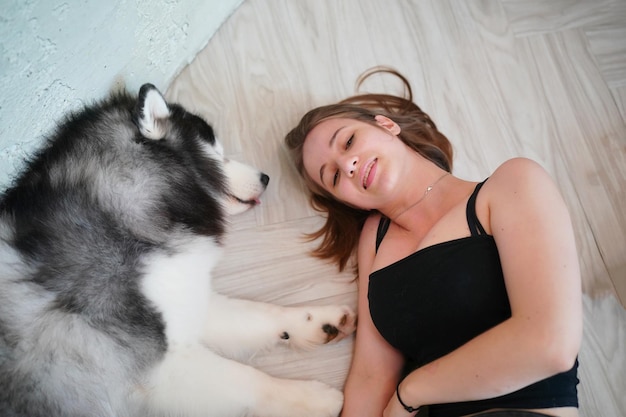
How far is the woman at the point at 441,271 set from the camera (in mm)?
1274

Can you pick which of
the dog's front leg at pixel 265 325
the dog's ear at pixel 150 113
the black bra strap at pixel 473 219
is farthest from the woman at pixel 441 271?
the dog's ear at pixel 150 113

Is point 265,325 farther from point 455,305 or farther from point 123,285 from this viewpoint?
point 455,305

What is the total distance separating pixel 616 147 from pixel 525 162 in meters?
1.04

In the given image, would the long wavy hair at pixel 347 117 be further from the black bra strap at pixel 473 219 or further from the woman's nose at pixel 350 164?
the black bra strap at pixel 473 219

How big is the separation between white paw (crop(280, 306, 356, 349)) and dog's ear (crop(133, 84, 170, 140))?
809mm

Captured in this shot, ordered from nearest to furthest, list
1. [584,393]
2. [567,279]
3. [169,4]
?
[567,279] → [584,393] → [169,4]

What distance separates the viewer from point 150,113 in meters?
1.58

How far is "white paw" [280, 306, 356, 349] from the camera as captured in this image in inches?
70.4

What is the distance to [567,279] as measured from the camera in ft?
4.16

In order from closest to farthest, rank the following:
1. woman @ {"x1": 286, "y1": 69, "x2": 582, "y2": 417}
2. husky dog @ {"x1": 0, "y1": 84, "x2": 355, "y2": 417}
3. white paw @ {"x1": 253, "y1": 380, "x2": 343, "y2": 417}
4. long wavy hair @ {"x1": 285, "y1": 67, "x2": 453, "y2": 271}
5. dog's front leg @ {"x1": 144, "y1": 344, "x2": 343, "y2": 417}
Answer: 1. woman @ {"x1": 286, "y1": 69, "x2": 582, "y2": 417}
2. husky dog @ {"x1": 0, "y1": 84, "x2": 355, "y2": 417}
3. dog's front leg @ {"x1": 144, "y1": 344, "x2": 343, "y2": 417}
4. white paw @ {"x1": 253, "y1": 380, "x2": 343, "y2": 417}
5. long wavy hair @ {"x1": 285, "y1": 67, "x2": 453, "y2": 271}

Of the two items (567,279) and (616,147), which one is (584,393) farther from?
(616,147)

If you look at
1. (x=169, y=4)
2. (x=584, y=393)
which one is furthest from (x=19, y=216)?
(x=584, y=393)

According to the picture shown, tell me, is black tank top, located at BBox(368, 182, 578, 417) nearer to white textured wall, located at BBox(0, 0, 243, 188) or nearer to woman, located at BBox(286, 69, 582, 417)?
woman, located at BBox(286, 69, 582, 417)

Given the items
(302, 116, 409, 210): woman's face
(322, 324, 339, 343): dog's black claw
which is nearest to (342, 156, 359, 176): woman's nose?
(302, 116, 409, 210): woman's face
